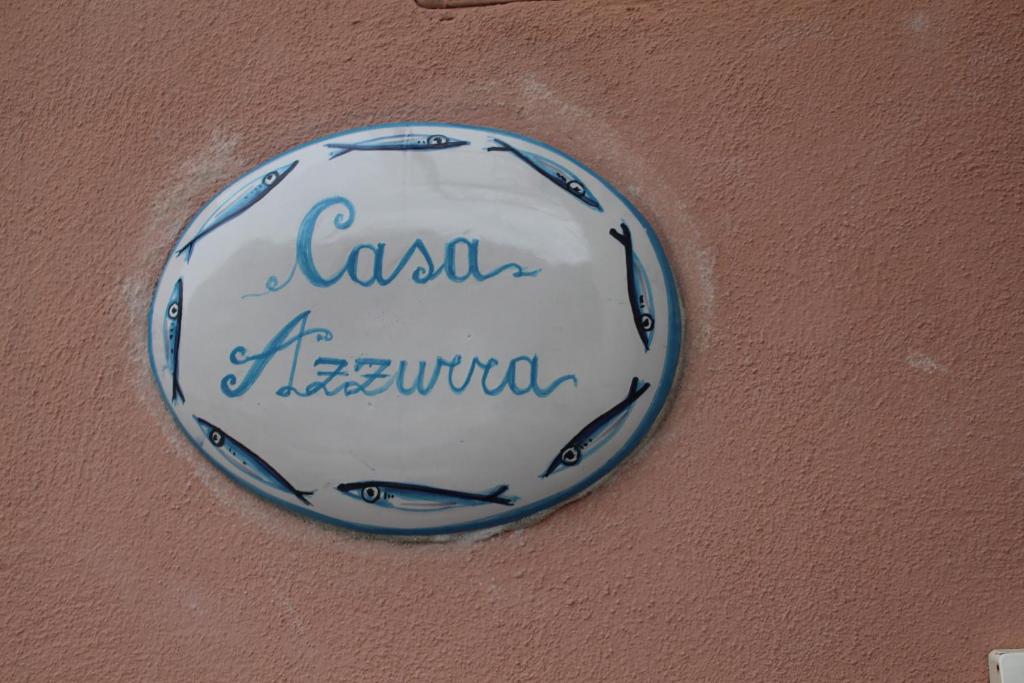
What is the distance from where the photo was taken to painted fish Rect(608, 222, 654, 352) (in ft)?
4.89

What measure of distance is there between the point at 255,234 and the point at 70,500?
527 millimetres

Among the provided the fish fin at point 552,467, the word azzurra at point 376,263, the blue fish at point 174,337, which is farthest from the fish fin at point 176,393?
the fish fin at point 552,467

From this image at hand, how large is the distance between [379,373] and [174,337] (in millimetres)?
337

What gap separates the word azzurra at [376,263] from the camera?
1506mm

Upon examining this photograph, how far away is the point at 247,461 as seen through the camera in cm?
154

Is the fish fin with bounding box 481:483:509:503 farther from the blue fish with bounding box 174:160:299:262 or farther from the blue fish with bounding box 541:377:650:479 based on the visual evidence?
the blue fish with bounding box 174:160:299:262

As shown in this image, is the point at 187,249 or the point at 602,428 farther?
the point at 187,249

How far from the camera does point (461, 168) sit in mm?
1536

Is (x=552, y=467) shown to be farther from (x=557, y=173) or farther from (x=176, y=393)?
(x=176, y=393)

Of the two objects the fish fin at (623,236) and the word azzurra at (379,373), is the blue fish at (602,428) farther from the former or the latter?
the fish fin at (623,236)

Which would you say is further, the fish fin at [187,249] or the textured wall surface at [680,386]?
the fish fin at [187,249]

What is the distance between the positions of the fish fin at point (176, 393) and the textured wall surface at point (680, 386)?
6 centimetres

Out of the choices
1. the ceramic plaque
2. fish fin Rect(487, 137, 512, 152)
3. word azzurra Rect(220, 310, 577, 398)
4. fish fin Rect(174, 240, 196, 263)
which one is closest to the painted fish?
the ceramic plaque

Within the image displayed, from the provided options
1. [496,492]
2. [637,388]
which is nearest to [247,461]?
[496,492]
